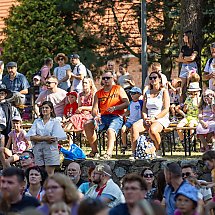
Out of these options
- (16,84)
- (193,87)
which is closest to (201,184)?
(193,87)

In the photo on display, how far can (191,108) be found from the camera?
15586 millimetres

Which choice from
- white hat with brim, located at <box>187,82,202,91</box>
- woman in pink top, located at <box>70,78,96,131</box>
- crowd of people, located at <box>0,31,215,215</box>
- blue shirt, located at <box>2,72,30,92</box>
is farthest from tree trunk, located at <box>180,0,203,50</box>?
blue shirt, located at <box>2,72,30,92</box>

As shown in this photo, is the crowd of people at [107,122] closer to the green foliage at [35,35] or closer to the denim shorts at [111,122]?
the denim shorts at [111,122]

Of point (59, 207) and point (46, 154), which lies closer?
point (59, 207)

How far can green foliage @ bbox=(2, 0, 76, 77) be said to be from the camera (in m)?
24.7

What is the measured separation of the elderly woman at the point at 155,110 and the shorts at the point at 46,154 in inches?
55.9

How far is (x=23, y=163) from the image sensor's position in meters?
13.2

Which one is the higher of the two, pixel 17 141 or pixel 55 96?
pixel 55 96

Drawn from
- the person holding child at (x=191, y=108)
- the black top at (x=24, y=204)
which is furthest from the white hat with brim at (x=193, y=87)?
the black top at (x=24, y=204)

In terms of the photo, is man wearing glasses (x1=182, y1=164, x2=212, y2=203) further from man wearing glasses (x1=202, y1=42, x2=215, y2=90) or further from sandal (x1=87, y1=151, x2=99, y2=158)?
man wearing glasses (x1=202, y1=42, x2=215, y2=90)

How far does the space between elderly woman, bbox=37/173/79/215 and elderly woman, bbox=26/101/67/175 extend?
216 inches

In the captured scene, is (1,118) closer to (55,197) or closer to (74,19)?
(55,197)

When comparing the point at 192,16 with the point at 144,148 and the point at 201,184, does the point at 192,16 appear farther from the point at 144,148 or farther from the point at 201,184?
the point at 201,184

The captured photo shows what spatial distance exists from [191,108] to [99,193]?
465cm
